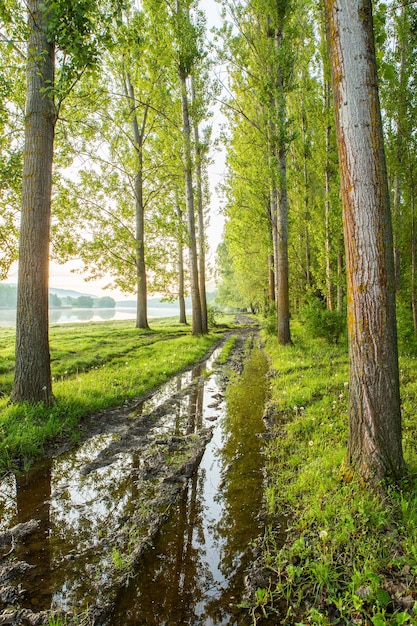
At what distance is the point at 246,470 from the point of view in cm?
491

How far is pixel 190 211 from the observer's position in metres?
19.2

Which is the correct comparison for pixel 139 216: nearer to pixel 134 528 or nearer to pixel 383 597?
pixel 134 528

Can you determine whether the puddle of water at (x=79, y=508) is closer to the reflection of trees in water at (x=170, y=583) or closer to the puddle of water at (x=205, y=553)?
the reflection of trees in water at (x=170, y=583)

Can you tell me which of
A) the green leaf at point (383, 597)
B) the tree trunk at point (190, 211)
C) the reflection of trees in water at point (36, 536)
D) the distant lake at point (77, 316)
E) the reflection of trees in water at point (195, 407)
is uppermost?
the tree trunk at point (190, 211)

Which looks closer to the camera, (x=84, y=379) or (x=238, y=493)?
(x=238, y=493)

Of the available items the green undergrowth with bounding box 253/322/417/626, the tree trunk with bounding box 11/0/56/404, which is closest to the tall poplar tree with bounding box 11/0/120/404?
the tree trunk with bounding box 11/0/56/404

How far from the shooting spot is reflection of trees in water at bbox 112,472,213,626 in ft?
8.66

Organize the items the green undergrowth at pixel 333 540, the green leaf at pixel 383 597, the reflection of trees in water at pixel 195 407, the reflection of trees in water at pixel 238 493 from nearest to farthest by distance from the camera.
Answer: the green leaf at pixel 383 597
the green undergrowth at pixel 333 540
the reflection of trees in water at pixel 238 493
the reflection of trees in water at pixel 195 407

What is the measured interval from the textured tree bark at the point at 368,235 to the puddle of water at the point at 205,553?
158 cm

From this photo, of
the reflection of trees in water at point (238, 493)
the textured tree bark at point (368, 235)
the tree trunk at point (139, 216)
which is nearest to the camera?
the reflection of trees in water at point (238, 493)

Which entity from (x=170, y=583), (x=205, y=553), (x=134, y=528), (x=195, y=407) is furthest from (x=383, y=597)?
(x=195, y=407)

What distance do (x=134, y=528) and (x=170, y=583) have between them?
2.75 feet

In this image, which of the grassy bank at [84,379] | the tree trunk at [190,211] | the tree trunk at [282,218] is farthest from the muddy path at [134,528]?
the tree trunk at [190,211]

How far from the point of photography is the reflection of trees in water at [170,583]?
2.64m
